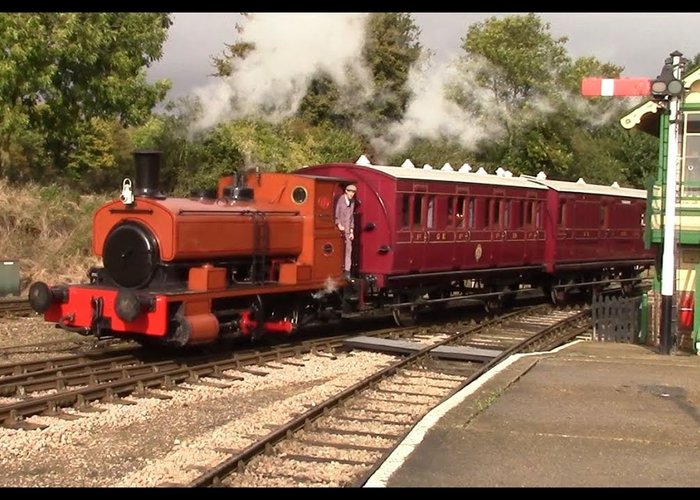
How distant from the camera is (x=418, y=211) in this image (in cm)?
1470

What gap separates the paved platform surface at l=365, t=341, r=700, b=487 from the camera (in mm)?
6051

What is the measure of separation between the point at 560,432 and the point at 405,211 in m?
7.43

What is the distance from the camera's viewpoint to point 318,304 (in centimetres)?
1327

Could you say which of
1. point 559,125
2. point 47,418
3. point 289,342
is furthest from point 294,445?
point 559,125

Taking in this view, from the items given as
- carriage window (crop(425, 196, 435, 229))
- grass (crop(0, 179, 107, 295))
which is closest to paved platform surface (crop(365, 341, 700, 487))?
carriage window (crop(425, 196, 435, 229))

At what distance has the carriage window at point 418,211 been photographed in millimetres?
14555

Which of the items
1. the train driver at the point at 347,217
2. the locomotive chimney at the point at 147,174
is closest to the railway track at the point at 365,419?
the train driver at the point at 347,217

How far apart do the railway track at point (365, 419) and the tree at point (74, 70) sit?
37.6 ft

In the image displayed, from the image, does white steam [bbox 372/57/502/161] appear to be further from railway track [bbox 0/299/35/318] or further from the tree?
railway track [bbox 0/299/35/318]

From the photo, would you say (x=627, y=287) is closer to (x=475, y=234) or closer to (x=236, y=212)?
(x=475, y=234)

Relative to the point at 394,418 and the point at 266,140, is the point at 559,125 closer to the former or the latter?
the point at 266,140

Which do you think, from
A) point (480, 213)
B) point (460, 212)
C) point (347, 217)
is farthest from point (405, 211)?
point (480, 213)

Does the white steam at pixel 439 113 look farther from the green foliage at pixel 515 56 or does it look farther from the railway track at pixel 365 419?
the railway track at pixel 365 419

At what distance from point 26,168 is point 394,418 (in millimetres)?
22710
